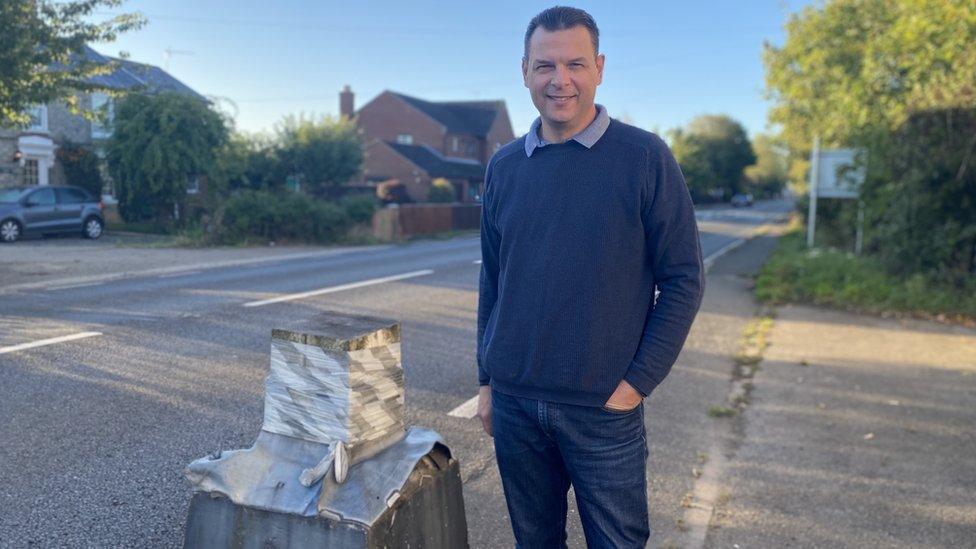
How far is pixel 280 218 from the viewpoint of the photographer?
22.7m

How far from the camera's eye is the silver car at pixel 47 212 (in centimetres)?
2014

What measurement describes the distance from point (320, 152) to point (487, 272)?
34313 millimetres

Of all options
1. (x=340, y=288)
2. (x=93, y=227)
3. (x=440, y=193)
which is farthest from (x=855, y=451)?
(x=440, y=193)

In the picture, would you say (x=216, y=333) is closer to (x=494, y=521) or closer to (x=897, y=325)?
(x=494, y=521)

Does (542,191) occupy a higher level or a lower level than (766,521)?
higher

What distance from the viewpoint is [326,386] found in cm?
256

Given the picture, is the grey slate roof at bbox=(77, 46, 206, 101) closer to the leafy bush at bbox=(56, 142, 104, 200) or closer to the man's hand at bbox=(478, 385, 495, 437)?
the leafy bush at bbox=(56, 142, 104, 200)

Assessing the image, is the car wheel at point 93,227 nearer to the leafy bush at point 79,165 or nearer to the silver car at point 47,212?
the silver car at point 47,212

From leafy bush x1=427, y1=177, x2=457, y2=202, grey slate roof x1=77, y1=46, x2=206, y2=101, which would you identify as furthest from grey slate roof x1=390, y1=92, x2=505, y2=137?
grey slate roof x1=77, y1=46, x2=206, y2=101

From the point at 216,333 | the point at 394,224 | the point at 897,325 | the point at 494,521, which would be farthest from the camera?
the point at 394,224

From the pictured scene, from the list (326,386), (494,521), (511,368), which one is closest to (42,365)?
(494,521)

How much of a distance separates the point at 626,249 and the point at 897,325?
31.9 feet

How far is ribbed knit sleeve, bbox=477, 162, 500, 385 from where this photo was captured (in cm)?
269

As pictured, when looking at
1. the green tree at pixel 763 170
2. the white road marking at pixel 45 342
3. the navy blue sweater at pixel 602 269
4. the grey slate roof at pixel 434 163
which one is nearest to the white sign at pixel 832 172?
the white road marking at pixel 45 342
